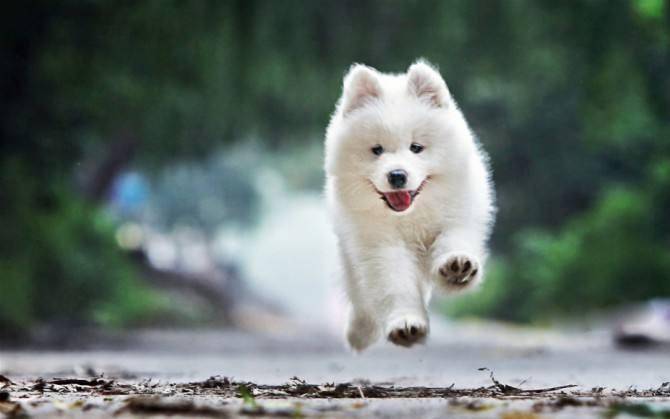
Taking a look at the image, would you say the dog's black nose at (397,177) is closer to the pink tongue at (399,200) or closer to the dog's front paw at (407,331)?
the pink tongue at (399,200)

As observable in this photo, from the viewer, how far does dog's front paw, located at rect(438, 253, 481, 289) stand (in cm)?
620

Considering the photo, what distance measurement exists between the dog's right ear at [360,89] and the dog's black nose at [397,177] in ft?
2.37

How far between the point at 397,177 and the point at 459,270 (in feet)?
1.92

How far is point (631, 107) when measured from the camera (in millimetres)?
18109

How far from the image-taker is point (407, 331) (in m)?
6.05

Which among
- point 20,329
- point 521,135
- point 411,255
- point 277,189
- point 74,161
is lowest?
point 411,255

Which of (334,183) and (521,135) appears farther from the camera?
(521,135)

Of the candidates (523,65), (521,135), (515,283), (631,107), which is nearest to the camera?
(631,107)

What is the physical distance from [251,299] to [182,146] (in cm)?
1410

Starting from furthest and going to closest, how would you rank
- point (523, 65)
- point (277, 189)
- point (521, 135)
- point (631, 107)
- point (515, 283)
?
point (277, 189) < point (515, 283) < point (521, 135) < point (523, 65) < point (631, 107)

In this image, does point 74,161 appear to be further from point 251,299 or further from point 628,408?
point 251,299

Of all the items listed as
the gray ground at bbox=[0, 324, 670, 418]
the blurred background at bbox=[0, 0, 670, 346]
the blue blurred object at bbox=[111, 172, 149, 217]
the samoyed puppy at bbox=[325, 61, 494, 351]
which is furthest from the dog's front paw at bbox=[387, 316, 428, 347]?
the blue blurred object at bbox=[111, 172, 149, 217]

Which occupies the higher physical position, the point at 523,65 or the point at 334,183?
the point at 523,65

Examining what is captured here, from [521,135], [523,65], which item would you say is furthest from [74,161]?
[521,135]
